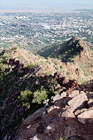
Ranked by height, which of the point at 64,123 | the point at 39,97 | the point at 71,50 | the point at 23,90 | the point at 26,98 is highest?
the point at 64,123

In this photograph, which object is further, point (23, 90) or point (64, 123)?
point (23, 90)

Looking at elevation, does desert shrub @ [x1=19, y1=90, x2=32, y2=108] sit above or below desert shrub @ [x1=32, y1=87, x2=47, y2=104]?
below

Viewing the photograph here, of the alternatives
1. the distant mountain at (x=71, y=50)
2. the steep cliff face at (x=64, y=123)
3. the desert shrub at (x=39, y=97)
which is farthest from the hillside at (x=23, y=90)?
the distant mountain at (x=71, y=50)

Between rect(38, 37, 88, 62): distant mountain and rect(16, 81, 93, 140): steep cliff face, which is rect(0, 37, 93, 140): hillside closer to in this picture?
rect(16, 81, 93, 140): steep cliff face

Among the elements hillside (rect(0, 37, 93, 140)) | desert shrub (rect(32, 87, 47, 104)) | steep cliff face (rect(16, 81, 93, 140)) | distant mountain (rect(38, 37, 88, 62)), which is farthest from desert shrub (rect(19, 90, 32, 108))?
distant mountain (rect(38, 37, 88, 62))

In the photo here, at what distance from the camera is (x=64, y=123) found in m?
14.0

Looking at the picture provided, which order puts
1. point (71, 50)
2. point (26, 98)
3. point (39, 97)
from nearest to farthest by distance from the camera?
point (39, 97), point (26, 98), point (71, 50)

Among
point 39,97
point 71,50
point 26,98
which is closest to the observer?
point 39,97

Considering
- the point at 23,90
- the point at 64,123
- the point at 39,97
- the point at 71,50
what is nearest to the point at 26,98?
the point at 39,97

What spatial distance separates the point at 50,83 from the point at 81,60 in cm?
4055

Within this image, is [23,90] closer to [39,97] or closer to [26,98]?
[26,98]

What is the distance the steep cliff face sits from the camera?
13164 mm

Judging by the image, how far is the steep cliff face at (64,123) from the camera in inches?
518

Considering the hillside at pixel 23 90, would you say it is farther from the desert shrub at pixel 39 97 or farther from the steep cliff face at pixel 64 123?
the steep cliff face at pixel 64 123
